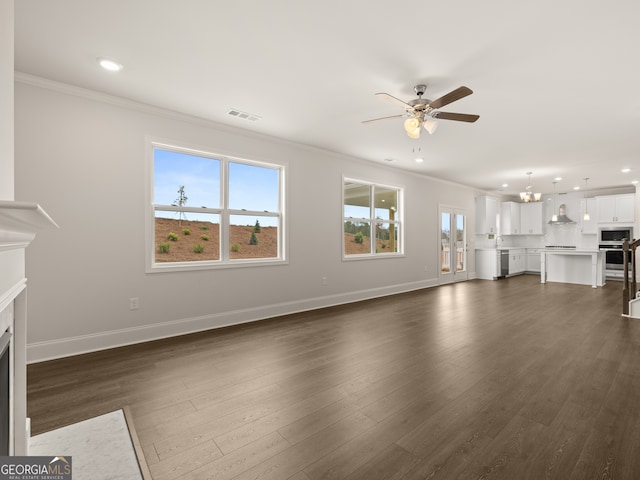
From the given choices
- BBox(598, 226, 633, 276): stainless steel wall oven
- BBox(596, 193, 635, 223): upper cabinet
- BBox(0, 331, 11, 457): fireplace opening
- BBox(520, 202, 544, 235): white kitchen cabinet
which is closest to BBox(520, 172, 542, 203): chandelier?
BBox(520, 202, 544, 235): white kitchen cabinet

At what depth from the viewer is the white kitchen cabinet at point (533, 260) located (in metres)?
10.7

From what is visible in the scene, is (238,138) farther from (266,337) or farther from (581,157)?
(581,157)

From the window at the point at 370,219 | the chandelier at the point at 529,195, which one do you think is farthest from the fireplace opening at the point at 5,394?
the chandelier at the point at 529,195

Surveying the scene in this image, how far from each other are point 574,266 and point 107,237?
420 inches

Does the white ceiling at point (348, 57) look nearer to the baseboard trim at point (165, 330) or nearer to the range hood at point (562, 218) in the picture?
the baseboard trim at point (165, 330)

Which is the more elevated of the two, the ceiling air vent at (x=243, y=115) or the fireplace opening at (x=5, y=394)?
the ceiling air vent at (x=243, y=115)

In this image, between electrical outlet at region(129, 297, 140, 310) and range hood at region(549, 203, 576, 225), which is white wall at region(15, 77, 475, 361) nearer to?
electrical outlet at region(129, 297, 140, 310)

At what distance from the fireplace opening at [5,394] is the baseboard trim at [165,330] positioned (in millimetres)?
2202

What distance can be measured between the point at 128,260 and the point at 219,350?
1516 millimetres

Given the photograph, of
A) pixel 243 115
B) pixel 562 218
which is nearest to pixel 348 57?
pixel 243 115

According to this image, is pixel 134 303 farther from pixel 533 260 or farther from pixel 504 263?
pixel 533 260

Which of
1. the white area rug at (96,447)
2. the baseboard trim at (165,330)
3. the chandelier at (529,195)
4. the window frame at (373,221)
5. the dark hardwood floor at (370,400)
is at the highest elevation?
the chandelier at (529,195)

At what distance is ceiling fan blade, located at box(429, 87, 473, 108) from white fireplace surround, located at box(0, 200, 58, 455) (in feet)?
9.61

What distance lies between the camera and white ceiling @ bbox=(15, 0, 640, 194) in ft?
7.12
